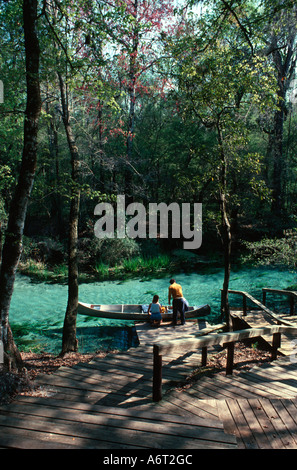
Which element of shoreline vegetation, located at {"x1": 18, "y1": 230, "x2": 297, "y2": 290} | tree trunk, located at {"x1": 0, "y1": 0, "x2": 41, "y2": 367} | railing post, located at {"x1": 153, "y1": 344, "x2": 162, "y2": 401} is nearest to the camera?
railing post, located at {"x1": 153, "y1": 344, "x2": 162, "y2": 401}

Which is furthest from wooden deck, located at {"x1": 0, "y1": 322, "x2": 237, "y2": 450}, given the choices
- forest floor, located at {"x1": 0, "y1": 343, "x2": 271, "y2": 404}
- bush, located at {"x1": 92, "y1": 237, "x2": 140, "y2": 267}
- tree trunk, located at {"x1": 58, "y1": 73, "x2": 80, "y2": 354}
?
bush, located at {"x1": 92, "y1": 237, "x2": 140, "y2": 267}

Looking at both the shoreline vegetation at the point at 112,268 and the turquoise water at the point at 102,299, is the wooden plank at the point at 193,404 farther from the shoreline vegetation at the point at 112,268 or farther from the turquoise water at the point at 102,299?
the shoreline vegetation at the point at 112,268

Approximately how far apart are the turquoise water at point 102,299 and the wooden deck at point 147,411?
4.52m

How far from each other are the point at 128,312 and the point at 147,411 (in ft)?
24.8

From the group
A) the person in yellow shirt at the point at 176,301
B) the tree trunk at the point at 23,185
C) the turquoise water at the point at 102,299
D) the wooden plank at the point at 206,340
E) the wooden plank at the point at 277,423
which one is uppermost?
the tree trunk at the point at 23,185

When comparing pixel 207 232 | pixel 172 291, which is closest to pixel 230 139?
Result: pixel 172 291

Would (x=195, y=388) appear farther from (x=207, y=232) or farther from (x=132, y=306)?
(x=207, y=232)

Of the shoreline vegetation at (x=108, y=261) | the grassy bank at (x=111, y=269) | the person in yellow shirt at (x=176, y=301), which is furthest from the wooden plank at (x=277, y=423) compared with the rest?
the grassy bank at (x=111, y=269)

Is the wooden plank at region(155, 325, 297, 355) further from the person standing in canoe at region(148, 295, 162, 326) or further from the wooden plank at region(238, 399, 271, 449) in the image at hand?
the person standing in canoe at region(148, 295, 162, 326)

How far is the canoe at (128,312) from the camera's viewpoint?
10.1 m

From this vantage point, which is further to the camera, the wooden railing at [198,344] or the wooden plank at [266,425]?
the wooden railing at [198,344]

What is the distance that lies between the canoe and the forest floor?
8.82 ft

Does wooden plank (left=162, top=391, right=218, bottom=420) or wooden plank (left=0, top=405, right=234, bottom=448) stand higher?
wooden plank (left=0, top=405, right=234, bottom=448)

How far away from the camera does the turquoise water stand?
31.3 ft
